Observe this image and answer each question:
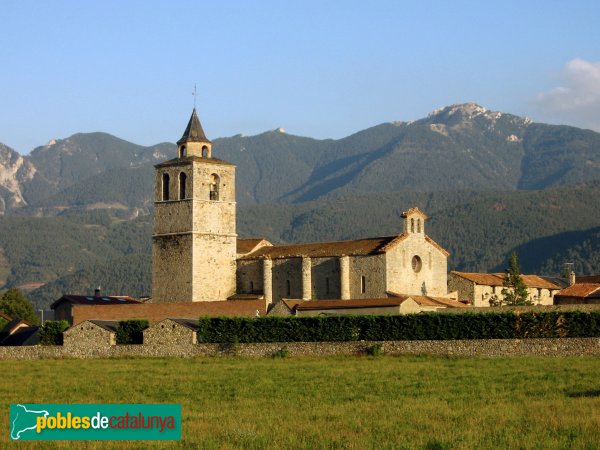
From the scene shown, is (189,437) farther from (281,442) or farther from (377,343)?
(377,343)

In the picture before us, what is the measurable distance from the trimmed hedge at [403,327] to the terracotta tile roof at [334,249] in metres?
15.7

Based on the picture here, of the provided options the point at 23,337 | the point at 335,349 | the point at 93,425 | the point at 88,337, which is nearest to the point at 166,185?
the point at 23,337

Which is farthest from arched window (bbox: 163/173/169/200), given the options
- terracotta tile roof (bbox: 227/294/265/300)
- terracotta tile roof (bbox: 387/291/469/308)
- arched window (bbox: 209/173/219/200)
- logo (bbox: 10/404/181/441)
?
logo (bbox: 10/404/181/441)

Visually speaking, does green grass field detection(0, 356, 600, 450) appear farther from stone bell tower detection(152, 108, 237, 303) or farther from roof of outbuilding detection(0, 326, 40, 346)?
stone bell tower detection(152, 108, 237, 303)

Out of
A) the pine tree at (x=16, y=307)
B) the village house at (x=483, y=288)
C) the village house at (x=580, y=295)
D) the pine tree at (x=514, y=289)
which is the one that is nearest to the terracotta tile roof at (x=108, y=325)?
the village house at (x=483, y=288)

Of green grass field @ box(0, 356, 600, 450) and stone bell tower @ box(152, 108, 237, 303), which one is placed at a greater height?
stone bell tower @ box(152, 108, 237, 303)

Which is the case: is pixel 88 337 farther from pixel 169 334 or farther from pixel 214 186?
pixel 214 186

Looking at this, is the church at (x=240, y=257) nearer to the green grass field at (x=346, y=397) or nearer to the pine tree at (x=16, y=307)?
the green grass field at (x=346, y=397)

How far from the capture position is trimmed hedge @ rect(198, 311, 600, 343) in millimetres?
56906

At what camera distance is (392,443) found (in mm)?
29219

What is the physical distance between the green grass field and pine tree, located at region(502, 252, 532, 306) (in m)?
30.8

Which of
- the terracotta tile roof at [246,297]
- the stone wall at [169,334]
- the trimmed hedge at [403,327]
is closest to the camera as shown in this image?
the trimmed hedge at [403,327]

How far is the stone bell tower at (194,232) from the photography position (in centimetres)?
7944

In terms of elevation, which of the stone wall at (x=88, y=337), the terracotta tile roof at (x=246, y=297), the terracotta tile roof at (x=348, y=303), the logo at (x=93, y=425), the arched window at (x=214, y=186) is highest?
the arched window at (x=214, y=186)
